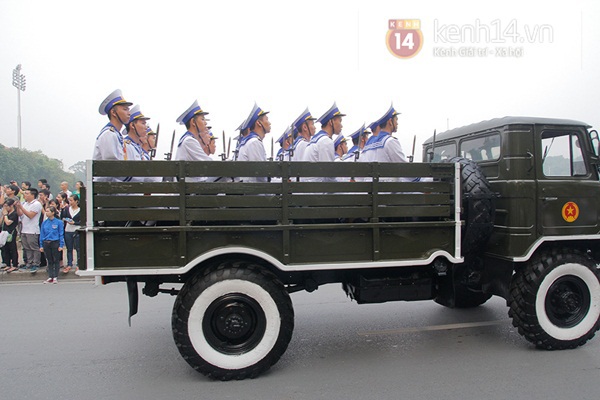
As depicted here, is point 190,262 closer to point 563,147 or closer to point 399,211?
point 399,211

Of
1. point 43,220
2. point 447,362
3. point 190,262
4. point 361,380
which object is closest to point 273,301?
point 190,262

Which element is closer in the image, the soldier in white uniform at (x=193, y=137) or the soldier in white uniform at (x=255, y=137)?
the soldier in white uniform at (x=193, y=137)

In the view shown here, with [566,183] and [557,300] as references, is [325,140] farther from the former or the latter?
[557,300]

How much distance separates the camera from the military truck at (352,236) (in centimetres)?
359

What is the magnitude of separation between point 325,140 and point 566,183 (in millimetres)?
2545

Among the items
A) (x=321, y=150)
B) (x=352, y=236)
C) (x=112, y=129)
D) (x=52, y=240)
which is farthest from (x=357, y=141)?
(x=52, y=240)

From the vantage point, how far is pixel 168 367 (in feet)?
13.1

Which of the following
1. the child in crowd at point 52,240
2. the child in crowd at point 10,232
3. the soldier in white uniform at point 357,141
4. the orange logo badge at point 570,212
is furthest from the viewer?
the child in crowd at point 10,232

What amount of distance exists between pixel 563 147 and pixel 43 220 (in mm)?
8663

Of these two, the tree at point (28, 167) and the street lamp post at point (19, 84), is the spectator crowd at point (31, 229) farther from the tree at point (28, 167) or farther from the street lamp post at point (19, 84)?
the street lamp post at point (19, 84)

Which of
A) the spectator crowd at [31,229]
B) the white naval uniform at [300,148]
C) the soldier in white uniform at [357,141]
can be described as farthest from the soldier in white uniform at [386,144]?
the spectator crowd at [31,229]

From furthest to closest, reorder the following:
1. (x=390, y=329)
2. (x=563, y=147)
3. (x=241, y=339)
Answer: (x=390, y=329)
(x=563, y=147)
(x=241, y=339)

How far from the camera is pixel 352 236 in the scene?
389 centimetres

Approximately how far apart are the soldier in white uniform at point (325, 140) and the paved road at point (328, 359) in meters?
1.85
